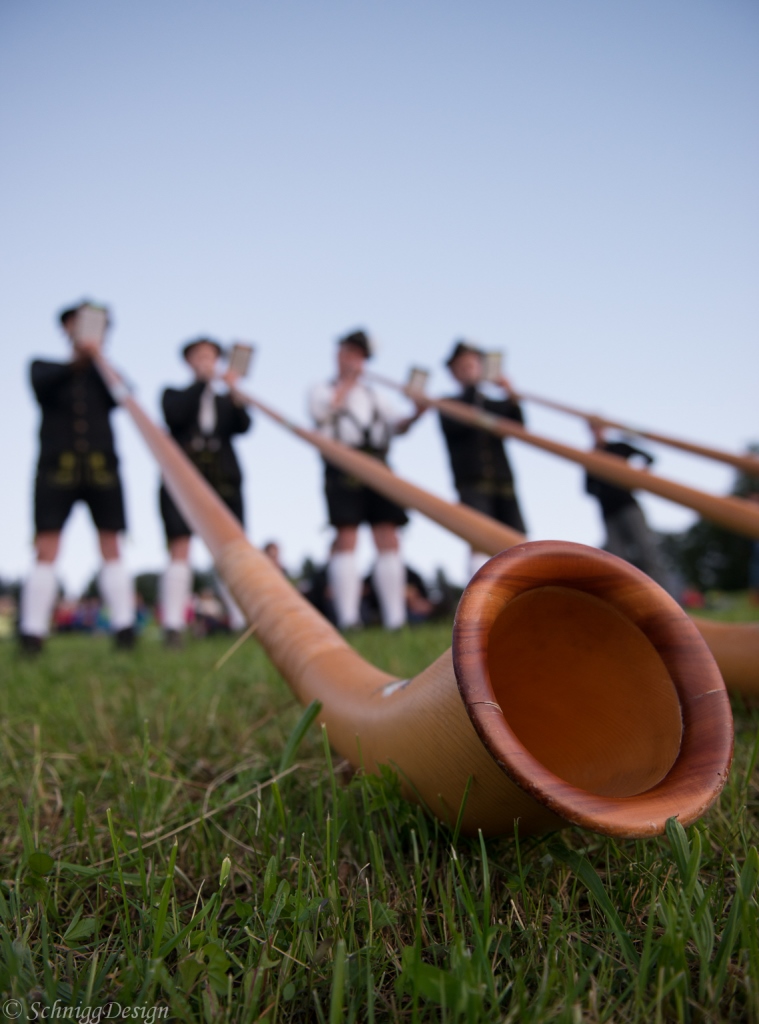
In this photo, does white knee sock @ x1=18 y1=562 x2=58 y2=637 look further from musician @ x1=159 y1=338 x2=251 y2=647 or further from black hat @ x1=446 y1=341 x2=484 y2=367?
black hat @ x1=446 y1=341 x2=484 y2=367

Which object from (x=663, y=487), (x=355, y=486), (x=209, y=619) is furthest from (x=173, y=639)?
(x=209, y=619)

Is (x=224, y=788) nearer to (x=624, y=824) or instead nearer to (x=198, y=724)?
(x=198, y=724)

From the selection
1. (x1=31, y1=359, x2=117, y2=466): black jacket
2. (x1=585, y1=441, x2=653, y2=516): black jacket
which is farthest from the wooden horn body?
(x1=31, y1=359, x2=117, y2=466): black jacket

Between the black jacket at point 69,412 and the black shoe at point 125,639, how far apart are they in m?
1.13

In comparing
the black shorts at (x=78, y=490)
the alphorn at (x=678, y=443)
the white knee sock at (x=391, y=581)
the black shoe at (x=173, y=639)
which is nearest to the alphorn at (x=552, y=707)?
the alphorn at (x=678, y=443)

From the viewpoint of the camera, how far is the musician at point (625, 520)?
5741 millimetres

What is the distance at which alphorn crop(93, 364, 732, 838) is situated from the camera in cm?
70

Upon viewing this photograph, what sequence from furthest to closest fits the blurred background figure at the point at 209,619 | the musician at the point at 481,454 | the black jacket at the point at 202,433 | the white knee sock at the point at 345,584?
the blurred background figure at the point at 209,619 → the white knee sock at the point at 345,584 → the musician at the point at 481,454 → the black jacket at the point at 202,433

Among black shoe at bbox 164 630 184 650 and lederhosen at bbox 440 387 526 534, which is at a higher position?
lederhosen at bbox 440 387 526 534

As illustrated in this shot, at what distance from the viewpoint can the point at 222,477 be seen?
539 cm

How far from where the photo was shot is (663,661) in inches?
32.8

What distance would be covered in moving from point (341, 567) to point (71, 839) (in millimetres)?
4780

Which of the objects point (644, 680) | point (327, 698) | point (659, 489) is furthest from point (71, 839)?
point (659, 489)

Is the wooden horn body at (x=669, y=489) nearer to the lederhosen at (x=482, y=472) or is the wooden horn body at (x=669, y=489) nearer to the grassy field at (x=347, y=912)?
the grassy field at (x=347, y=912)
